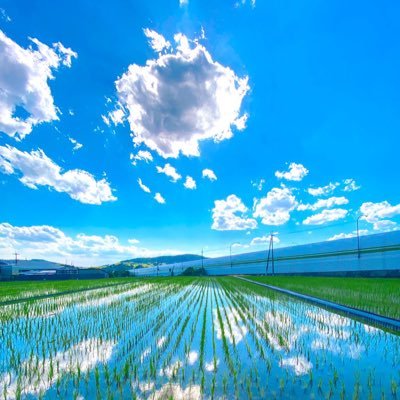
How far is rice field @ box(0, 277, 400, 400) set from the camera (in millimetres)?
3217

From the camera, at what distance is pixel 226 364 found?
3.98m

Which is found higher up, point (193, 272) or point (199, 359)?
point (199, 359)

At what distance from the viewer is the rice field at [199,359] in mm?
3217

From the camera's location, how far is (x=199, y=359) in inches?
165

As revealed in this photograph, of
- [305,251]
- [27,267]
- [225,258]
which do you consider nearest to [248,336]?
[305,251]

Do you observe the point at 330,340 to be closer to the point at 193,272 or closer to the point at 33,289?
the point at 33,289

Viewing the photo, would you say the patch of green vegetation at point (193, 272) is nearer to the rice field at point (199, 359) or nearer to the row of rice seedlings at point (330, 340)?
the row of rice seedlings at point (330, 340)

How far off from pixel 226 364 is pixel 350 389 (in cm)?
167

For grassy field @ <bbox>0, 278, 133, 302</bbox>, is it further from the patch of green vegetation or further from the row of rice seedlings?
the patch of green vegetation

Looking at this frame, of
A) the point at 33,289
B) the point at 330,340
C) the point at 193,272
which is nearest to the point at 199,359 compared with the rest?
the point at 330,340

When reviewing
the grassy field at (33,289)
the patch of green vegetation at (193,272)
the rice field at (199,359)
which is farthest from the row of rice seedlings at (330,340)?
the patch of green vegetation at (193,272)

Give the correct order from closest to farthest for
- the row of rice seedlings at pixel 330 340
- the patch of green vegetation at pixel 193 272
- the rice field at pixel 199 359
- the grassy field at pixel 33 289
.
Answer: the rice field at pixel 199 359
the row of rice seedlings at pixel 330 340
the grassy field at pixel 33 289
the patch of green vegetation at pixel 193 272

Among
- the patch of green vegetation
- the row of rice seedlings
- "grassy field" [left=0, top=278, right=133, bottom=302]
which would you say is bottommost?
the patch of green vegetation

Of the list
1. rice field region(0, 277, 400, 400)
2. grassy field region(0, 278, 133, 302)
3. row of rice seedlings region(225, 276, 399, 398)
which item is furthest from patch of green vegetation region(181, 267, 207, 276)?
rice field region(0, 277, 400, 400)
